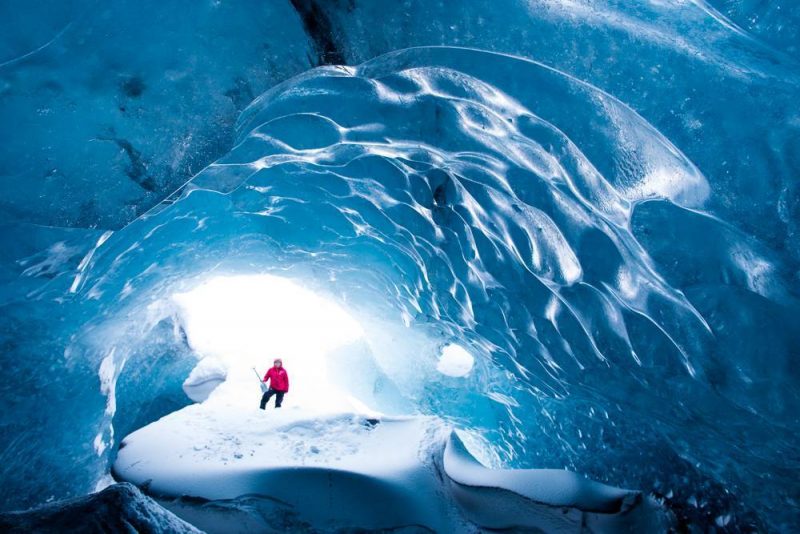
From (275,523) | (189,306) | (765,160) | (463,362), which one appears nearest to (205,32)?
(275,523)

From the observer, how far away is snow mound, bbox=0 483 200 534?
5.52ft

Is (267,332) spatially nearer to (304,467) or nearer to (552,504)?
(304,467)

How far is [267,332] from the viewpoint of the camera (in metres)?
11.1

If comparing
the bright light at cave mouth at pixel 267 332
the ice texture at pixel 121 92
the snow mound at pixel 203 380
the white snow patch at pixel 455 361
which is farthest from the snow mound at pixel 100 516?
the snow mound at pixel 203 380

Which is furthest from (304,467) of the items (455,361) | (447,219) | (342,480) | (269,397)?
(455,361)

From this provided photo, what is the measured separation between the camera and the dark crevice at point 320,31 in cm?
323

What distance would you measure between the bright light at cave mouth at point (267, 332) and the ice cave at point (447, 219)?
271 centimetres

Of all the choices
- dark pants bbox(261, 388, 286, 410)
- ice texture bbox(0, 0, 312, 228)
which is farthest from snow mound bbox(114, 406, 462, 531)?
ice texture bbox(0, 0, 312, 228)

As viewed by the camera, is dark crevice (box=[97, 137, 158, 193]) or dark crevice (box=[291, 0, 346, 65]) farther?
dark crevice (box=[97, 137, 158, 193])

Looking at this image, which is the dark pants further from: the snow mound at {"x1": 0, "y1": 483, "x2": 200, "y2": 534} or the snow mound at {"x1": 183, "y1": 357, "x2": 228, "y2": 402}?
the snow mound at {"x1": 0, "y1": 483, "x2": 200, "y2": 534}

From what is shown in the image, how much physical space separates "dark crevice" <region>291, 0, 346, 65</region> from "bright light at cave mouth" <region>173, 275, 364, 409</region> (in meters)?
5.75

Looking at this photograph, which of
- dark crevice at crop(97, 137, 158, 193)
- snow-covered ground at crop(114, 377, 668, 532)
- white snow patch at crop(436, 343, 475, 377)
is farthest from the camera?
white snow patch at crop(436, 343, 475, 377)

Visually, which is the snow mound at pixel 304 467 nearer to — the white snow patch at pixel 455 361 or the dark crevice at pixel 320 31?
the white snow patch at pixel 455 361

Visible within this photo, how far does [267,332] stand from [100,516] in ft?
31.8
